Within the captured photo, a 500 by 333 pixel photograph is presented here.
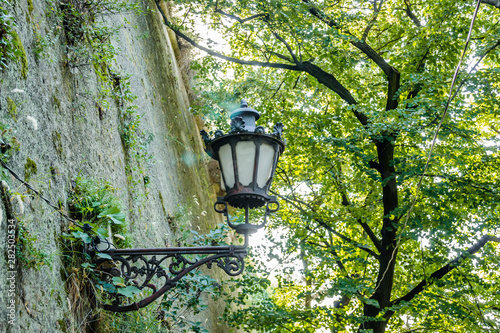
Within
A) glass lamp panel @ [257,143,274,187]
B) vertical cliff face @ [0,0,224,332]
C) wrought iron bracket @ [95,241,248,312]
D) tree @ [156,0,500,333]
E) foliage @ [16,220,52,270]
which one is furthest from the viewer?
tree @ [156,0,500,333]

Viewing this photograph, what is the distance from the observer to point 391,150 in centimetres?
723

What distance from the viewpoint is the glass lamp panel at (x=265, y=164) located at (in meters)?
2.78

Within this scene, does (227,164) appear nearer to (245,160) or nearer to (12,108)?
(245,160)

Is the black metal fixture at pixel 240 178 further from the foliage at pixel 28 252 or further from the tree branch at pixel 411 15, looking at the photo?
the tree branch at pixel 411 15

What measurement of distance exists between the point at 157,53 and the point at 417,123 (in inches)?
152

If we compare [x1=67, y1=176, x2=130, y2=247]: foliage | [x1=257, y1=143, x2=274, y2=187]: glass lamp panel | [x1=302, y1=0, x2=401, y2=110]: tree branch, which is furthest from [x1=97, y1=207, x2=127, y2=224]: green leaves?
[x1=302, y1=0, x2=401, y2=110]: tree branch

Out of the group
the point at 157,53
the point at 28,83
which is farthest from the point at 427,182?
the point at 28,83

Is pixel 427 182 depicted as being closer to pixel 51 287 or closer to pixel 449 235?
pixel 449 235

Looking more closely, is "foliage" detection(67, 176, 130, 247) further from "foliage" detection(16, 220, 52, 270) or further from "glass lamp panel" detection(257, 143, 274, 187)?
"glass lamp panel" detection(257, 143, 274, 187)

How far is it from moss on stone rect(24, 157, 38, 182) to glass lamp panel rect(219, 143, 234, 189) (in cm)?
105

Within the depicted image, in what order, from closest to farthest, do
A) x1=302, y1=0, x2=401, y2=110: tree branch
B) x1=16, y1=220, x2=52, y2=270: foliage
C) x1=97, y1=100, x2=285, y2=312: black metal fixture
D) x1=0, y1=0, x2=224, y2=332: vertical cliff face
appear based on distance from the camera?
1. x1=16, y1=220, x2=52, y2=270: foliage
2. x1=0, y1=0, x2=224, y2=332: vertical cliff face
3. x1=97, y1=100, x2=285, y2=312: black metal fixture
4. x1=302, y1=0, x2=401, y2=110: tree branch

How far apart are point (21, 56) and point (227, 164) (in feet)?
4.15

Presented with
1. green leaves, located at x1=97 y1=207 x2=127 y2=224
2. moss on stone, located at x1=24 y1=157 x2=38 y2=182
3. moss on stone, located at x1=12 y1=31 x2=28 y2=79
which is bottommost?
green leaves, located at x1=97 y1=207 x2=127 y2=224

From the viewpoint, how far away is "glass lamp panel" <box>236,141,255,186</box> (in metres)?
2.75
